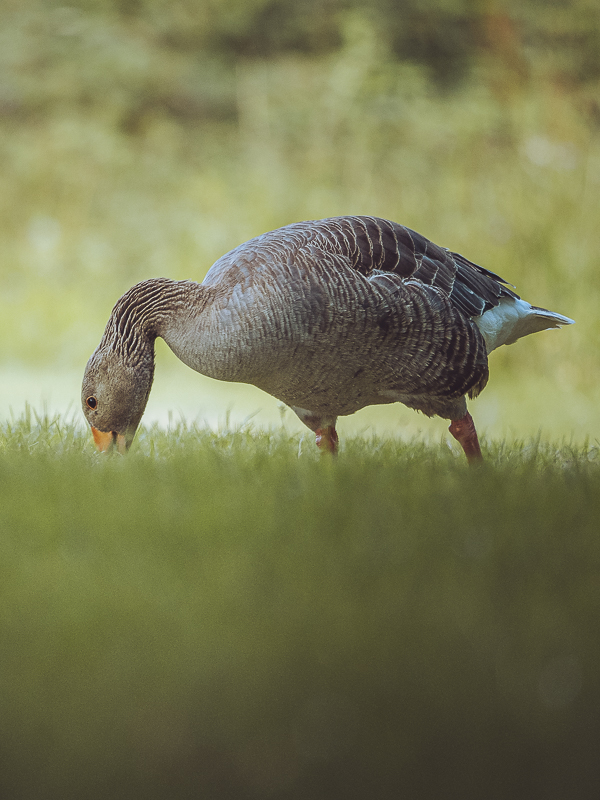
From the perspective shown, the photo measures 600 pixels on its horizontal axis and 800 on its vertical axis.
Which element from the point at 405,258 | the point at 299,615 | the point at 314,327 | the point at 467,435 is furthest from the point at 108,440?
the point at 299,615

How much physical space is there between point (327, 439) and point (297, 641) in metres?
2.47

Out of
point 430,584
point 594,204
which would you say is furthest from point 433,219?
point 430,584

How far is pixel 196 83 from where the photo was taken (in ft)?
49.8

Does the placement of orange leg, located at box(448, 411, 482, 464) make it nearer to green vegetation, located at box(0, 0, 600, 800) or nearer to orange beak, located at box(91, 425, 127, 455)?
green vegetation, located at box(0, 0, 600, 800)

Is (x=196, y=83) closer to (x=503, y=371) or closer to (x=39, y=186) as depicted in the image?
(x=39, y=186)

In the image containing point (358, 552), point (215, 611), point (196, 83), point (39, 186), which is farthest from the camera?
point (196, 83)

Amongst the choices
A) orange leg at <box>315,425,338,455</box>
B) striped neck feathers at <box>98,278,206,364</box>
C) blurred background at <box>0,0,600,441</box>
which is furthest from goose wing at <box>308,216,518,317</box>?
blurred background at <box>0,0,600,441</box>

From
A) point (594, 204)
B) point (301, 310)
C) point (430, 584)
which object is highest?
point (594, 204)

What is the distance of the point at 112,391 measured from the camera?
11.8ft

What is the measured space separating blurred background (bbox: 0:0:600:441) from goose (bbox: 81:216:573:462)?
7.04ft

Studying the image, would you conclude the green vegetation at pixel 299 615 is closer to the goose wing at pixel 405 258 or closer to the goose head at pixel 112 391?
the goose head at pixel 112 391

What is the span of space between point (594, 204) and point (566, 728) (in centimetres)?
829

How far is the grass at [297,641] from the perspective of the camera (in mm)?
1420

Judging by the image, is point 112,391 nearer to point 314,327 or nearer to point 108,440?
point 108,440
